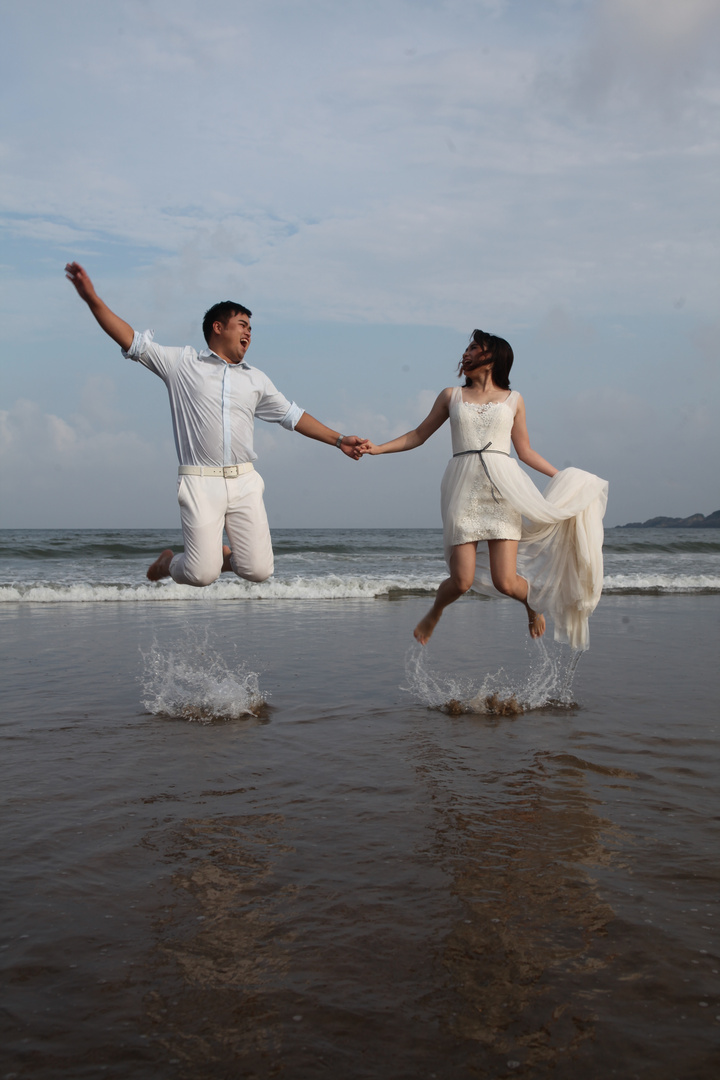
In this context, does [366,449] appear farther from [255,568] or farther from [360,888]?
[360,888]

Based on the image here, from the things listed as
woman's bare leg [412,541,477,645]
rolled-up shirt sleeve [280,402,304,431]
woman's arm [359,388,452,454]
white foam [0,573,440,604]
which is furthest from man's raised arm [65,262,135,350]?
white foam [0,573,440,604]

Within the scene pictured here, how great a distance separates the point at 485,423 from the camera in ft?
20.2

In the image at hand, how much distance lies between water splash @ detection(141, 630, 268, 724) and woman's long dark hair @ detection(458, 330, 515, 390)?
2914 mm

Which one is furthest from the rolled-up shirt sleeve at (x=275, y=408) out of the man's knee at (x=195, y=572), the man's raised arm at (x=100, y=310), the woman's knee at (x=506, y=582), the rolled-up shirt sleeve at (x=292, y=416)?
the woman's knee at (x=506, y=582)

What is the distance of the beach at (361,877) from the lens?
6.98 ft

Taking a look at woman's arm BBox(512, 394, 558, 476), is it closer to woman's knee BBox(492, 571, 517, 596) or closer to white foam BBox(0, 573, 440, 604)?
woman's knee BBox(492, 571, 517, 596)

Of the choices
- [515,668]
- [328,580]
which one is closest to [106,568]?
[328,580]

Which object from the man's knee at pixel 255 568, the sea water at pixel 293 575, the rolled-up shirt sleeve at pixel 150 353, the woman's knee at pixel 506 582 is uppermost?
the rolled-up shirt sleeve at pixel 150 353

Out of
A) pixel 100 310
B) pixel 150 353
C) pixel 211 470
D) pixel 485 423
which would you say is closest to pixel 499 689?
pixel 485 423

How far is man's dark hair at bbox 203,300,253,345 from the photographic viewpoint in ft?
19.4

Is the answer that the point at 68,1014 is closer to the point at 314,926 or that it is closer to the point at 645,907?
the point at 314,926

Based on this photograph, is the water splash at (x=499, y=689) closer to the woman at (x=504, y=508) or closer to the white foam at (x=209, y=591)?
the woman at (x=504, y=508)

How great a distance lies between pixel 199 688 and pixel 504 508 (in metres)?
2.75

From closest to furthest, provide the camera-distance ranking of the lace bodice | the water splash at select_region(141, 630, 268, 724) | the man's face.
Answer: the water splash at select_region(141, 630, 268, 724), the man's face, the lace bodice
